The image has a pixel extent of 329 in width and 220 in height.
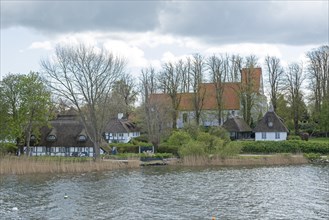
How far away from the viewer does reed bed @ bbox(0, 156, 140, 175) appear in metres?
43.1

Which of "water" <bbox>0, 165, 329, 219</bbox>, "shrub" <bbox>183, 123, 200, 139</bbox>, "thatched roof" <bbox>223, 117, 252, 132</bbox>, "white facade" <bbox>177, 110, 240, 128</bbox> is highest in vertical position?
"white facade" <bbox>177, 110, 240, 128</bbox>

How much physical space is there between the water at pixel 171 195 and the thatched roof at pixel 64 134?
1583 cm

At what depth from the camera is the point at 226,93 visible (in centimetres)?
8381

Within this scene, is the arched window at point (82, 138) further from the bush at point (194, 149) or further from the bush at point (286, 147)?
the bush at point (286, 147)

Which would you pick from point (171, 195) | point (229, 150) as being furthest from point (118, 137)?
point (171, 195)

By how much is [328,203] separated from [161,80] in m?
53.3

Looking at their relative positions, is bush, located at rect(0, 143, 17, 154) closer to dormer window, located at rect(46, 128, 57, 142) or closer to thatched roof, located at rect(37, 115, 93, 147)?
thatched roof, located at rect(37, 115, 93, 147)

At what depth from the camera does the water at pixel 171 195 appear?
25.7m

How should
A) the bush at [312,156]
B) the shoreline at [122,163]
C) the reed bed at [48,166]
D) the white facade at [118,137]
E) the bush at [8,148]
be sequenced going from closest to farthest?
the reed bed at [48,166] → the shoreline at [122,163] → the bush at [8,148] → the bush at [312,156] → the white facade at [118,137]

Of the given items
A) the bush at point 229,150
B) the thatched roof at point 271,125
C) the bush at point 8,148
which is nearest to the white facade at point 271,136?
the thatched roof at point 271,125

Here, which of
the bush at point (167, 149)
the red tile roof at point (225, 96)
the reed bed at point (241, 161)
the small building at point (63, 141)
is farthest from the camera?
the red tile roof at point (225, 96)

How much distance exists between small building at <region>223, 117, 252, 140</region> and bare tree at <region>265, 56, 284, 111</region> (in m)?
6.58

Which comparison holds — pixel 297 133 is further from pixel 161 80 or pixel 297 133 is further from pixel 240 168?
pixel 240 168

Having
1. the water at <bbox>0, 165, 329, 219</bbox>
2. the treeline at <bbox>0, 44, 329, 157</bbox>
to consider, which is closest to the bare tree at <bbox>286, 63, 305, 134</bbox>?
the treeline at <bbox>0, 44, 329, 157</bbox>
